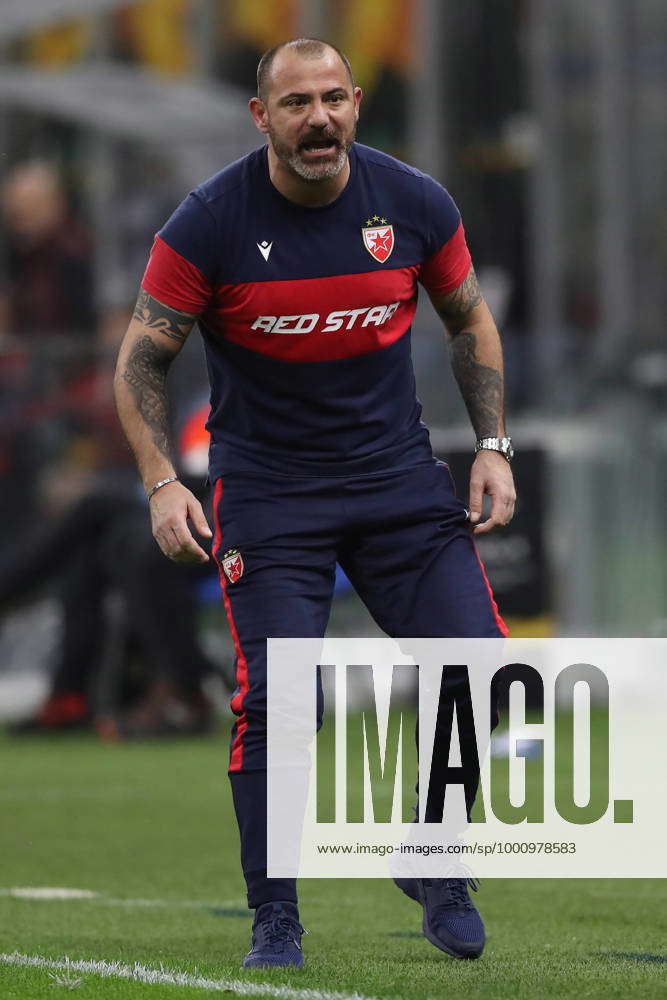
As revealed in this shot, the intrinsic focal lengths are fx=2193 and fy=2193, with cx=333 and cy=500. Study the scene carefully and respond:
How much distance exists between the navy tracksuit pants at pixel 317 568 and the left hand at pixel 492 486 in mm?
49

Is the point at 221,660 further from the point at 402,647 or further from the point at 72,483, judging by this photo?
the point at 402,647

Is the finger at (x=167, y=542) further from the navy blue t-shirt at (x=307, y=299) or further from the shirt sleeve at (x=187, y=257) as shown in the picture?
the shirt sleeve at (x=187, y=257)

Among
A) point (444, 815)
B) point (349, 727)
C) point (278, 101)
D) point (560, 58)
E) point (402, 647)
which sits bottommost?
point (349, 727)

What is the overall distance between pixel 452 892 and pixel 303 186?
1.68m

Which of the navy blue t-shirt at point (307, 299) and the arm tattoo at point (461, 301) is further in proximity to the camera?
the arm tattoo at point (461, 301)

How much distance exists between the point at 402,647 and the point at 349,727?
5.44m

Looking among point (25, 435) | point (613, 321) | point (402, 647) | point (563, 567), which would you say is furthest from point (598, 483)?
point (402, 647)

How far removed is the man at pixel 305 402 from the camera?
4957 mm

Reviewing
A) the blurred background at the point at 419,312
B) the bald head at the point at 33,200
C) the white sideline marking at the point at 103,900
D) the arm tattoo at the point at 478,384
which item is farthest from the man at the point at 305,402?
the bald head at the point at 33,200

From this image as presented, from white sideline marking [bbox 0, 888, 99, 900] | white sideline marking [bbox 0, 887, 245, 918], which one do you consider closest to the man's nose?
white sideline marking [bbox 0, 887, 245, 918]

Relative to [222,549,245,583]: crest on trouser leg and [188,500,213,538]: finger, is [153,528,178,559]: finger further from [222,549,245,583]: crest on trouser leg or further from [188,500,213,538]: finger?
[222,549,245,583]: crest on trouser leg

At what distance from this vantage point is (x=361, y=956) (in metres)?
5.13

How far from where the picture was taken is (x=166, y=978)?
4.69 m

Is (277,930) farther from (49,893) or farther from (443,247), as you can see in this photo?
(49,893)
